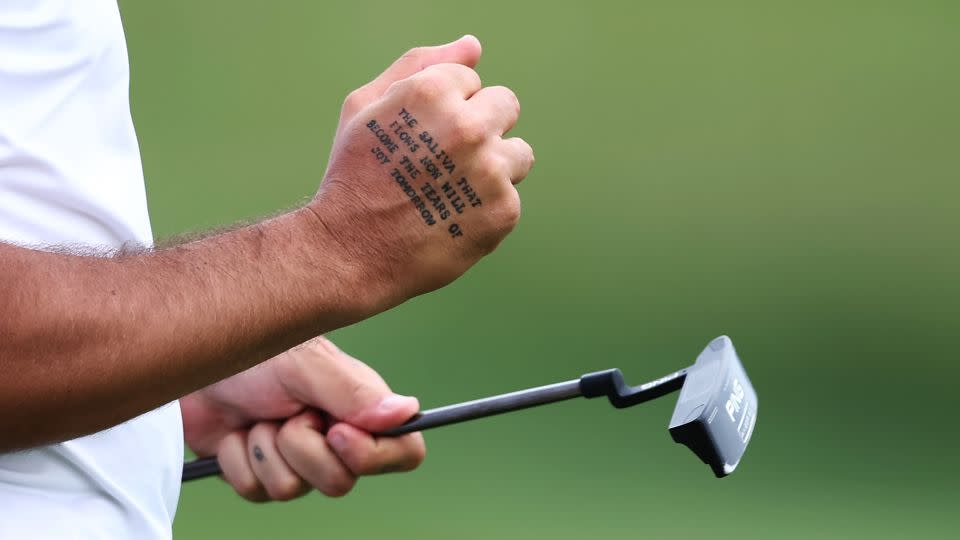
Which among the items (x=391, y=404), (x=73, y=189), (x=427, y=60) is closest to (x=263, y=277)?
Answer: (x=73, y=189)

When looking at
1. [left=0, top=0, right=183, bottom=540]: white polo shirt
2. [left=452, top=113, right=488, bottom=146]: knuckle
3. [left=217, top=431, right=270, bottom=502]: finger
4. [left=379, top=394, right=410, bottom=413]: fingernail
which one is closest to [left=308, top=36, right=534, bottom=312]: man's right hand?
[left=452, top=113, right=488, bottom=146]: knuckle

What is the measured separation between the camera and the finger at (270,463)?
42.2 inches

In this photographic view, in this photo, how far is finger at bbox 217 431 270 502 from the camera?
1.08 metres

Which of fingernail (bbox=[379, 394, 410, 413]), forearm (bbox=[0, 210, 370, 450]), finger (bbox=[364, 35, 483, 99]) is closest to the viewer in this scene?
forearm (bbox=[0, 210, 370, 450])

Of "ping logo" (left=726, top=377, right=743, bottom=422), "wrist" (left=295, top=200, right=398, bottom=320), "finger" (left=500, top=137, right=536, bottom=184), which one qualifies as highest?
"finger" (left=500, top=137, right=536, bottom=184)

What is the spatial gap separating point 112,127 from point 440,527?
6.88 ft

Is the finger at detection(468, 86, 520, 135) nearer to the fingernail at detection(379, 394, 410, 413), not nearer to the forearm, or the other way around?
the forearm

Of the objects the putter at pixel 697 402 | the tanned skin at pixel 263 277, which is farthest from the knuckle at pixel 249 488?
the tanned skin at pixel 263 277

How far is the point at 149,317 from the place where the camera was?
0.66 metres

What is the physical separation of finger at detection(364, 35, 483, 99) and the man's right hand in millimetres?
74

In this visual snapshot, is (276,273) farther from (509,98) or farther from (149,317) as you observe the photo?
(509,98)

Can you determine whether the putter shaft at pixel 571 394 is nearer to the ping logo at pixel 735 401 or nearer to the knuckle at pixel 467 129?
the ping logo at pixel 735 401

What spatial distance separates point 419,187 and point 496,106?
66 mm

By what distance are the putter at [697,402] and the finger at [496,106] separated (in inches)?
7.8
